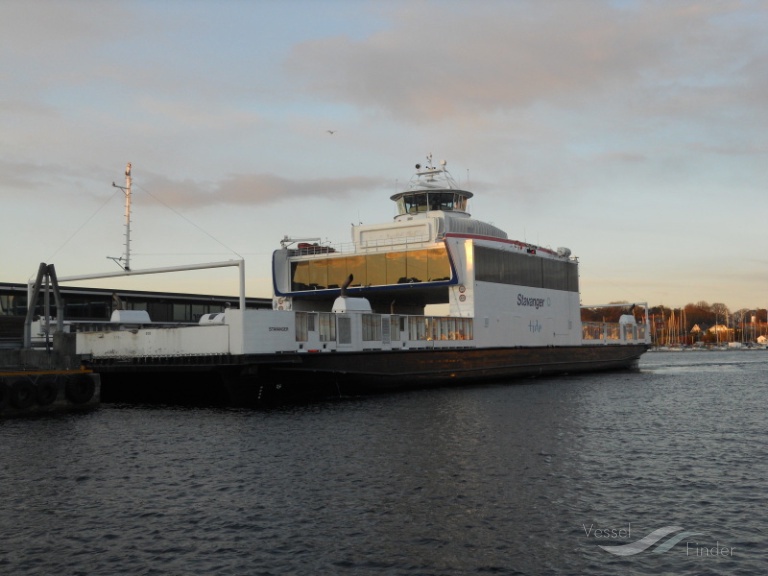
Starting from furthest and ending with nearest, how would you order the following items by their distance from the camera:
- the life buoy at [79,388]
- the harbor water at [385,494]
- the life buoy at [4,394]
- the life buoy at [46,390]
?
the life buoy at [79,388] < the life buoy at [46,390] < the life buoy at [4,394] < the harbor water at [385,494]

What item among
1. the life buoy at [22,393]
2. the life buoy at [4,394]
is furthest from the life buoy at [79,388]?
the life buoy at [4,394]

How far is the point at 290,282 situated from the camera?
49875 millimetres

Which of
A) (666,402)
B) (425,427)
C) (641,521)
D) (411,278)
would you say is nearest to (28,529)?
(641,521)

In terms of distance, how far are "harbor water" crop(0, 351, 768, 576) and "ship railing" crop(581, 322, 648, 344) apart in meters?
32.4

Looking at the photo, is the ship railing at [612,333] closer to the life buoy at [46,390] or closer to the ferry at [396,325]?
the ferry at [396,325]

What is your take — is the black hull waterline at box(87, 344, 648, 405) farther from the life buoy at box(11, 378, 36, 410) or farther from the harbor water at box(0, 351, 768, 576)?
the life buoy at box(11, 378, 36, 410)

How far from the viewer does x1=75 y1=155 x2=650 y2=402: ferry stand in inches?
1266

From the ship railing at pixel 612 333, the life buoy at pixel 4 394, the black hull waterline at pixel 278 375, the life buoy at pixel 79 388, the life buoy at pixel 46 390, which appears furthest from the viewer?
the ship railing at pixel 612 333

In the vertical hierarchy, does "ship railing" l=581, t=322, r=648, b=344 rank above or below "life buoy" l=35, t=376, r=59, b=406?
above

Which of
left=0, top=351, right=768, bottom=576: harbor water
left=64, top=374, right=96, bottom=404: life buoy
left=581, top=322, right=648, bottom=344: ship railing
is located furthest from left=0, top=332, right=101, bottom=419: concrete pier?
left=581, top=322, right=648, bottom=344: ship railing

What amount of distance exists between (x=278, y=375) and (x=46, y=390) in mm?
9892

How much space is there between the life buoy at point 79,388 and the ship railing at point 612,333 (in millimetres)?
39385

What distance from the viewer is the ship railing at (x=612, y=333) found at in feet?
200

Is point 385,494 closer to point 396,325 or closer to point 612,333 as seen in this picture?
point 396,325
